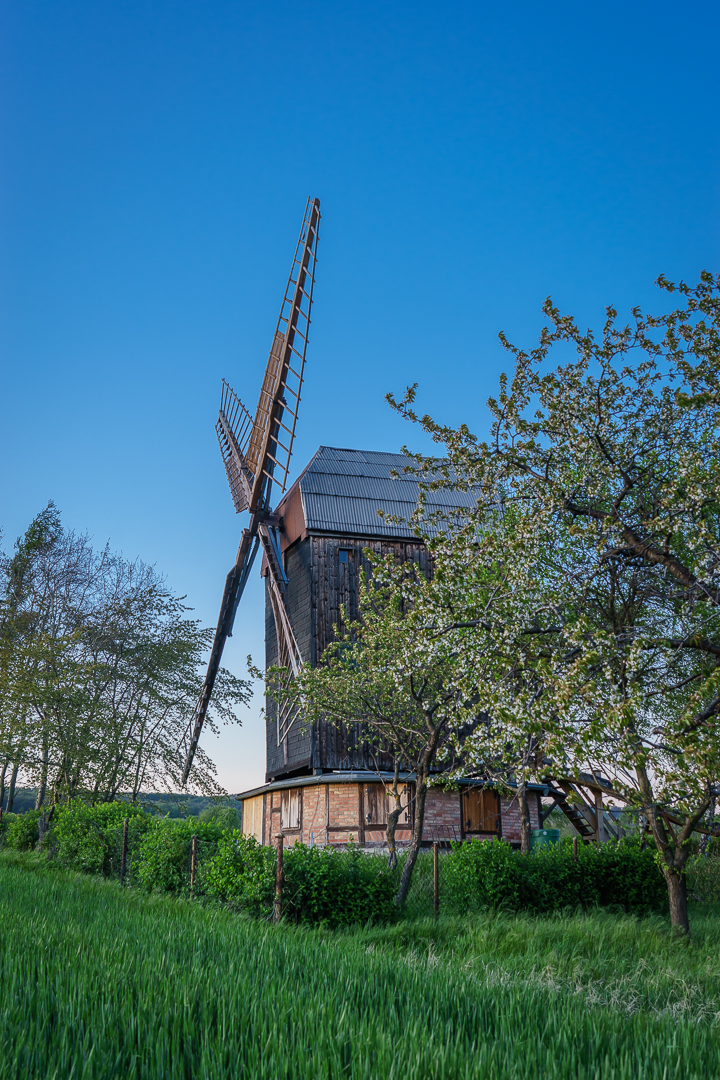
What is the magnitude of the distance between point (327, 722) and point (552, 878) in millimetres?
8938

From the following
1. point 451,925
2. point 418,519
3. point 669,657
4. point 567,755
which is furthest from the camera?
point 451,925

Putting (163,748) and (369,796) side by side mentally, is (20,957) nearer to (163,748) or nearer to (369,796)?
(369,796)

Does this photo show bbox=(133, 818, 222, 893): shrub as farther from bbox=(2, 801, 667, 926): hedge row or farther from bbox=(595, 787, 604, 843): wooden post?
bbox=(595, 787, 604, 843): wooden post

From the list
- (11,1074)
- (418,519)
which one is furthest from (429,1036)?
(418,519)

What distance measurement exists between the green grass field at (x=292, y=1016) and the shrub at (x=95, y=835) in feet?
36.5

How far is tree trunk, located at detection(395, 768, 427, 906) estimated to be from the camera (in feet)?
43.1

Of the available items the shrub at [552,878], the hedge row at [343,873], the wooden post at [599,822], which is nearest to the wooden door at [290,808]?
the hedge row at [343,873]

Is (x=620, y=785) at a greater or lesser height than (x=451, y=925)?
greater

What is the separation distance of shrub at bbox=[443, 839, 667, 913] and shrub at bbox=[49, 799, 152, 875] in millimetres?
7158

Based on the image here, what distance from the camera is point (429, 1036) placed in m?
3.85

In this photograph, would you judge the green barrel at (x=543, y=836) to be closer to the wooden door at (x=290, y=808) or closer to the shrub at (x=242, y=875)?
the wooden door at (x=290, y=808)

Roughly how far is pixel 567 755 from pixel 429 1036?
446cm

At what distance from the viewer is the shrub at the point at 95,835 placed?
18.0 m

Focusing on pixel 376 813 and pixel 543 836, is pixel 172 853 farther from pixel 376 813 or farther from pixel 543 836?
pixel 543 836
